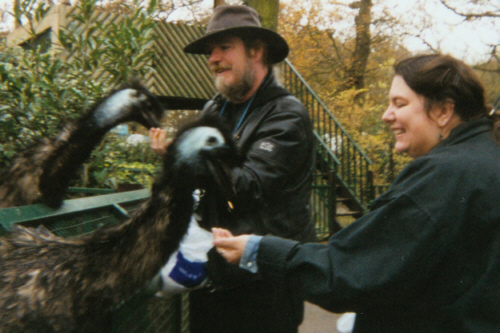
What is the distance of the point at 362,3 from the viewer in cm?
1931

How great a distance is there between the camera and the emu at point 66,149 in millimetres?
2578

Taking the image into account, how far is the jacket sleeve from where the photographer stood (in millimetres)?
2172

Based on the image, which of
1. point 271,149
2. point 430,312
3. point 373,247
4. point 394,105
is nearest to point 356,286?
point 373,247

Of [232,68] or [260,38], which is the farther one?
[260,38]

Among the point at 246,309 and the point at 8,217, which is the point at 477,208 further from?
the point at 8,217

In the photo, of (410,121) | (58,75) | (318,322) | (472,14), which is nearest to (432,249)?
(410,121)

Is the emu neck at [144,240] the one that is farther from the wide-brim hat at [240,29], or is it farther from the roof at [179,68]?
the roof at [179,68]

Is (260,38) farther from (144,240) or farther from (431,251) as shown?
(431,251)

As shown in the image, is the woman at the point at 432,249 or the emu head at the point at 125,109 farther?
the emu head at the point at 125,109

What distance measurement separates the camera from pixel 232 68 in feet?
8.70

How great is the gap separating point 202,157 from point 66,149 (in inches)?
46.0

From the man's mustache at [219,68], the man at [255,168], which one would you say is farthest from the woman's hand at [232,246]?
the man's mustache at [219,68]

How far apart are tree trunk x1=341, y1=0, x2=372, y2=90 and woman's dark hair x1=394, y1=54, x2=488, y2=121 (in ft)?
57.3

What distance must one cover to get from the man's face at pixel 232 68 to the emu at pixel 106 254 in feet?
2.10
